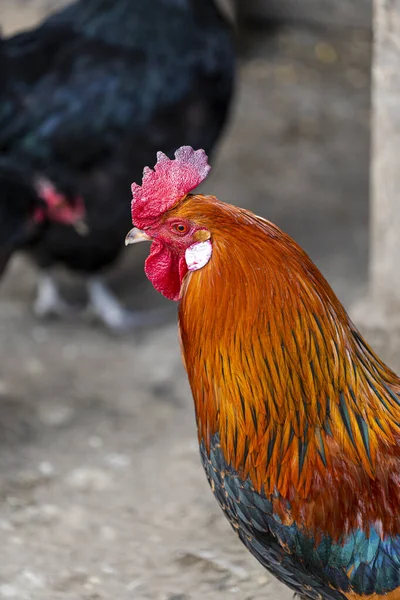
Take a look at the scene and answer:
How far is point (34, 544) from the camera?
358cm

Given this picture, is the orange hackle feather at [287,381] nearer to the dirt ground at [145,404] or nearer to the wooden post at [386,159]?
the dirt ground at [145,404]

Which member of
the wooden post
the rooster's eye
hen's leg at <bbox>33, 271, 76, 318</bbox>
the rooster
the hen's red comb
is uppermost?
hen's leg at <bbox>33, 271, 76, 318</bbox>

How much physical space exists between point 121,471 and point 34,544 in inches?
24.3

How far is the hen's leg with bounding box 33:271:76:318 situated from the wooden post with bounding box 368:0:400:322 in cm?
185

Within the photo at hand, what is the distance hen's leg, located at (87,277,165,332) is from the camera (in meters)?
5.26

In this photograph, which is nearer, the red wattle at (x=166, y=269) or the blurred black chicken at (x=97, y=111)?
the red wattle at (x=166, y=269)

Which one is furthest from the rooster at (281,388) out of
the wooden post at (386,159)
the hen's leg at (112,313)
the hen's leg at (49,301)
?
the hen's leg at (49,301)

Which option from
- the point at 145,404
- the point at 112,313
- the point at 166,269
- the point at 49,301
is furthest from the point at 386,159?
the point at 49,301

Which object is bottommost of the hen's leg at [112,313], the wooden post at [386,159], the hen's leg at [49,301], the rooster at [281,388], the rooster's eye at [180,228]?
the rooster at [281,388]

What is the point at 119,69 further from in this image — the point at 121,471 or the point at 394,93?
the point at 121,471

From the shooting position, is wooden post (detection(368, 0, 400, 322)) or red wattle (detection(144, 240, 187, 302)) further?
wooden post (detection(368, 0, 400, 322))

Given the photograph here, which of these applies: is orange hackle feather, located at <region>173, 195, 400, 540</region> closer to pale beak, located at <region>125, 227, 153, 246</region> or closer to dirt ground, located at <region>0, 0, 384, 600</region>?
pale beak, located at <region>125, 227, 153, 246</region>

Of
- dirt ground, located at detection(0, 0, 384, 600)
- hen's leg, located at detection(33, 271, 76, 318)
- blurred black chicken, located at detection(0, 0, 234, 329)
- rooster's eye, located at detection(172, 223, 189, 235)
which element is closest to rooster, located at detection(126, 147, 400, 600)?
rooster's eye, located at detection(172, 223, 189, 235)

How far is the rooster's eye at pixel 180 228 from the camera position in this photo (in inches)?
94.4
